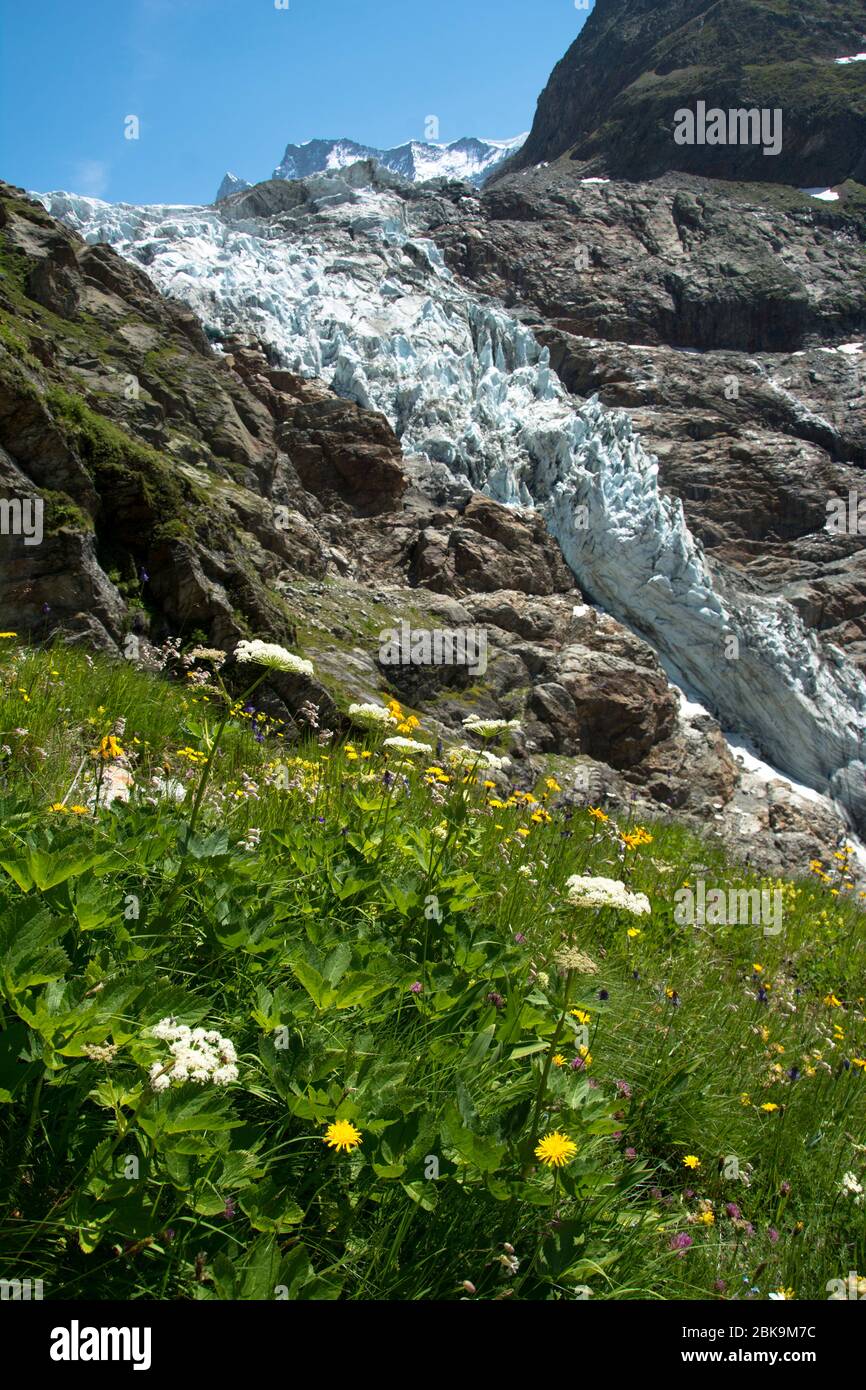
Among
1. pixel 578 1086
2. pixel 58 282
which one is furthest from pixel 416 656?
pixel 578 1086

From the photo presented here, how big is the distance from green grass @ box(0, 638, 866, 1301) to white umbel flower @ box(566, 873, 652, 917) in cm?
22

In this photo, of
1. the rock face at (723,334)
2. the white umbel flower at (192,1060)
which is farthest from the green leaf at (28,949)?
the rock face at (723,334)

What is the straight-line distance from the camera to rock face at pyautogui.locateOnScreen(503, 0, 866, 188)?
108m

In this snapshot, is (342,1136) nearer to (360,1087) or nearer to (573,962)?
(360,1087)

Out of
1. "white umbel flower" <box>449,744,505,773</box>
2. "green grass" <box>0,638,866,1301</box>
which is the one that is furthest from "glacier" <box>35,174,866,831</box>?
"green grass" <box>0,638,866,1301</box>

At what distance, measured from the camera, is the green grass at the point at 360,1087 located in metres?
1.56

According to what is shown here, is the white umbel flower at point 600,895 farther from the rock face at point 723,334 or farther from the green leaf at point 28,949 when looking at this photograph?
the rock face at point 723,334

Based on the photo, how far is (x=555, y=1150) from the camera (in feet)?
5.70

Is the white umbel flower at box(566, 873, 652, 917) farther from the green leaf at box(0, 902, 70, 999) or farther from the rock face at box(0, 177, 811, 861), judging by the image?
the rock face at box(0, 177, 811, 861)

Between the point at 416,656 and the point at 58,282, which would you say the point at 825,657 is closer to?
the point at 416,656

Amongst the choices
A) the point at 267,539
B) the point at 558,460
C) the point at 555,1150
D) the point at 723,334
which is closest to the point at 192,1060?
the point at 555,1150

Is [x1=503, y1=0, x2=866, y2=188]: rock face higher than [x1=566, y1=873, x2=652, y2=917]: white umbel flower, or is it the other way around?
[x1=503, y1=0, x2=866, y2=188]: rock face
